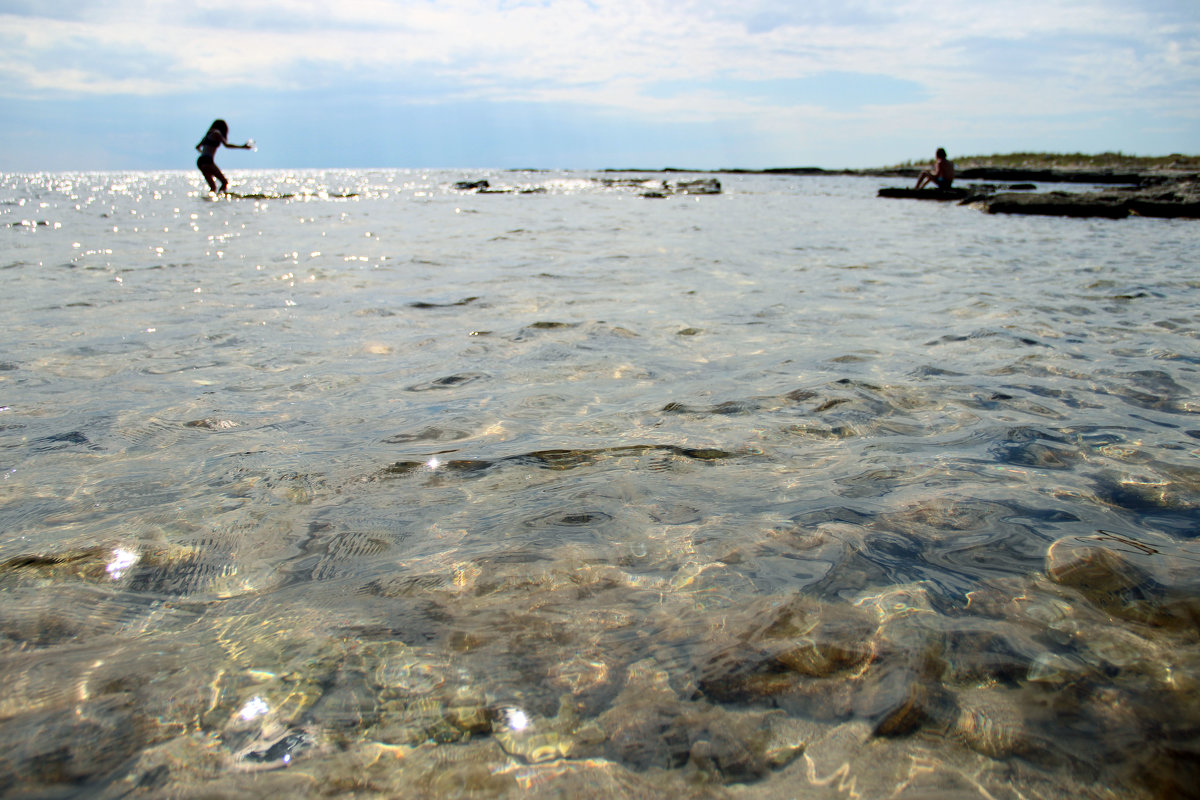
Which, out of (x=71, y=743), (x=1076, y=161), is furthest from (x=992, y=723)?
(x=1076, y=161)

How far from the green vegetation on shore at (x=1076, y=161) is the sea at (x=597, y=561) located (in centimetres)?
5484

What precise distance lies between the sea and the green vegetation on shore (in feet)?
180

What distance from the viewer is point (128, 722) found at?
129 cm

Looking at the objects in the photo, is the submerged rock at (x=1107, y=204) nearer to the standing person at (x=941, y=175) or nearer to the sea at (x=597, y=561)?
the standing person at (x=941, y=175)

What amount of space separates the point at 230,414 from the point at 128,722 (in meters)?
1.97

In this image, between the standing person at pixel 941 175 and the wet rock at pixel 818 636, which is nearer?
the wet rock at pixel 818 636

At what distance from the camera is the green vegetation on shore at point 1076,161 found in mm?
47619

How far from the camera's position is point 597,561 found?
74.7 inches

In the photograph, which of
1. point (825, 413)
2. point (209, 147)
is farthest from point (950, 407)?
point (209, 147)

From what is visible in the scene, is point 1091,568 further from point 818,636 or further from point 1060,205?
point 1060,205

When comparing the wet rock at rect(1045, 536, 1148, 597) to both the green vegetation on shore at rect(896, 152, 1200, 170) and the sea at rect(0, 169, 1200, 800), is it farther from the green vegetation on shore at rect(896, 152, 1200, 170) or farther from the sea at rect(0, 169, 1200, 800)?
the green vegetation on shore at rect(896, 152, 1200, 170)

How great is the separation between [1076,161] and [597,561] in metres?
69.6

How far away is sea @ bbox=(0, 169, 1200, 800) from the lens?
1.25 metres

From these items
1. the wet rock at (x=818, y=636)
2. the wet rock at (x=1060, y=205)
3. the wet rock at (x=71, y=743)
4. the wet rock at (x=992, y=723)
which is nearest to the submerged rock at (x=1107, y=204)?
the wet rock at (x=1060, y=205)
